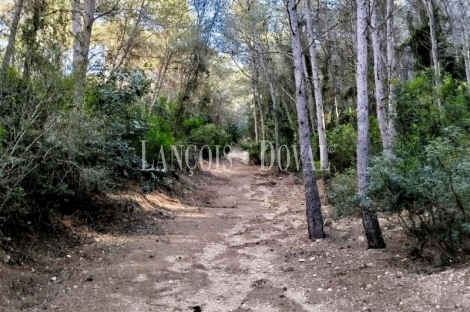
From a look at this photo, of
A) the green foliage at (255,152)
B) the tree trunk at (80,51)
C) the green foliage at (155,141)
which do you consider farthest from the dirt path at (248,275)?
the green foliage at (255,152)

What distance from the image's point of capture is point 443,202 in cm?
472

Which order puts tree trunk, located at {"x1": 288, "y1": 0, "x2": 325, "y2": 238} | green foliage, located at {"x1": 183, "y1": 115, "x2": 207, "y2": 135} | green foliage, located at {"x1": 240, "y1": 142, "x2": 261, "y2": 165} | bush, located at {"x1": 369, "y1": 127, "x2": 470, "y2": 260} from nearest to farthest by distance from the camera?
1. bush, located at {"x1": 369, "y1": 127, "x2": 470, "y2": 260}
2. tree trunk, located at {"x1": 288, "y1": 0, "x2": 325, "y2": 238}
3. green foliage, located at {"x1": 183, "y1": 115, "x2": 207, "y2": 135}
4. green foliage, located at {"x1": 240, "y1": 142, "x2": 261, "y2": 165}

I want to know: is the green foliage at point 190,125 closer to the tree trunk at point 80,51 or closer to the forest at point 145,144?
the forest at point 145,144

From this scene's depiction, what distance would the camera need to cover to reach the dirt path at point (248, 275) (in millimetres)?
4621

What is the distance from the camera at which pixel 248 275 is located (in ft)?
19.9

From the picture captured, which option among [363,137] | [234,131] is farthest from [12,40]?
[234,131]

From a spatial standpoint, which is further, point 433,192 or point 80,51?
point 80,51

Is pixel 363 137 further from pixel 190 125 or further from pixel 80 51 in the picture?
pixel 190 125

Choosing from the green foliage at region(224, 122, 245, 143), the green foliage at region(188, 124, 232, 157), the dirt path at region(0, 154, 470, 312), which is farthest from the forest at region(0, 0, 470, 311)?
the green foliage at region(224, 122, 245, 143)

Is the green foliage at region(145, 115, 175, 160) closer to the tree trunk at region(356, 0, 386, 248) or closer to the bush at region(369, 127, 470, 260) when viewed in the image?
the tree trunk at region(356, 0, 386, 248)

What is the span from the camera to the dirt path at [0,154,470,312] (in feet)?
15.2

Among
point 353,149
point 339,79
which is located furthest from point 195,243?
point 339,79

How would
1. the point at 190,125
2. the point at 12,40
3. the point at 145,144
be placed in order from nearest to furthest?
the point at 12,40
the point at 145,144
the point at 190,125

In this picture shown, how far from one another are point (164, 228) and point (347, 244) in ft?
13.6
